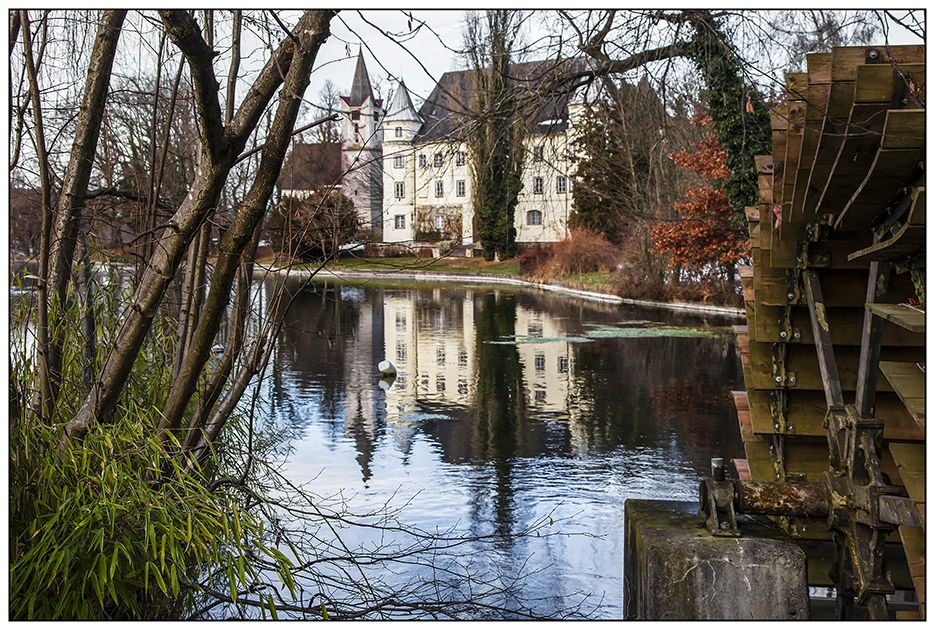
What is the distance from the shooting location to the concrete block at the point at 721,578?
4078 mm

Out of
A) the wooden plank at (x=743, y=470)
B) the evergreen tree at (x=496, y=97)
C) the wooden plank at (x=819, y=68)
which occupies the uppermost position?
the evergreen tree at (x=496, y=97)

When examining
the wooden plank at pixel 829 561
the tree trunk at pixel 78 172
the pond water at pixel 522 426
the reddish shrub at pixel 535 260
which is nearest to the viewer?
the tree trunk at pixel 78 172

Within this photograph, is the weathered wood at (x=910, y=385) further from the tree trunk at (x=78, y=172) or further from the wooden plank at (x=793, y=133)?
the tree trunk at (x=78, y=172)

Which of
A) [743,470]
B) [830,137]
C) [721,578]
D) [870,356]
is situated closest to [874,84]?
[830,137]

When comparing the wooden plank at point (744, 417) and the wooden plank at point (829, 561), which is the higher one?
the wooden plank at point (744, 417)

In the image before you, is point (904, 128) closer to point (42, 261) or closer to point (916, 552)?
point (916, 552)

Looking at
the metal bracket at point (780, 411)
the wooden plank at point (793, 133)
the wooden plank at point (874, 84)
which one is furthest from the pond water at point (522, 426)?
the wooden plank at point (874, 84)

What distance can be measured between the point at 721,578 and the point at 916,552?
95 cm

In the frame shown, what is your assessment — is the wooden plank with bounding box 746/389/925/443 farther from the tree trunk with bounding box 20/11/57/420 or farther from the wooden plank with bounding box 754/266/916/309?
the tree trunk with bounding box 20/11/57/420

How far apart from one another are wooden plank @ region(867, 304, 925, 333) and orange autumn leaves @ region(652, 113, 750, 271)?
15995 mm

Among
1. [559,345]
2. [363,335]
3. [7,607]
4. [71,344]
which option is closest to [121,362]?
[71,344]

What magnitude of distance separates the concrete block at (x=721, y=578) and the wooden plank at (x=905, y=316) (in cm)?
130

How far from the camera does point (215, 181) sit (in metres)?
3.27

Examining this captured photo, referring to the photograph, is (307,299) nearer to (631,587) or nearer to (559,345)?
(559,345)
